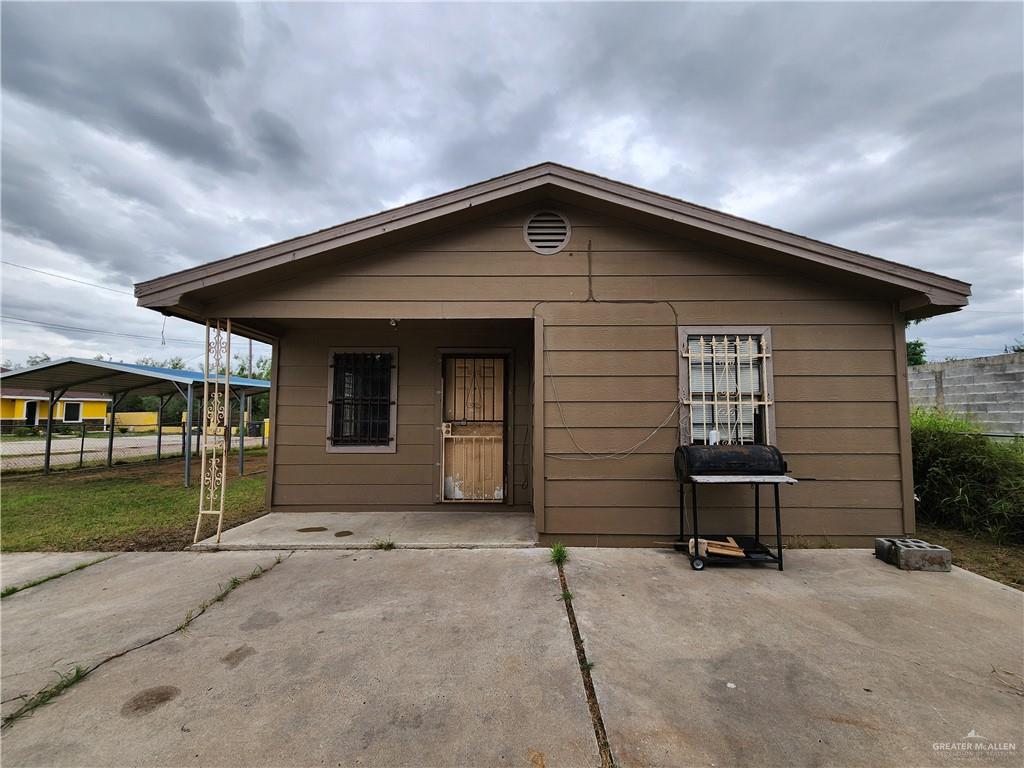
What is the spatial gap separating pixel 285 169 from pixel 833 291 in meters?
19.1

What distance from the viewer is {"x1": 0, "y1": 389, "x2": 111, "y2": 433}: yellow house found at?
2266cm

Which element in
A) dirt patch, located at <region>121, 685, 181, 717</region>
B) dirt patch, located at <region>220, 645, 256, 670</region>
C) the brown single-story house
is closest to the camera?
dirt patch, located at <region>121, 685, 181, 717</region>

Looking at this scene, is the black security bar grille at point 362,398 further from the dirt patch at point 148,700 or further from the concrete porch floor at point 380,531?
the dirt patch at point 148,700

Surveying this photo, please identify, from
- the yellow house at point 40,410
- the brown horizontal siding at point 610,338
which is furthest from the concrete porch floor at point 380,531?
the yellow house at point 40,410

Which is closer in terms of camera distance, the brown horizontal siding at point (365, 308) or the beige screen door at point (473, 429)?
the brown horizontal siding at point (365, 308)

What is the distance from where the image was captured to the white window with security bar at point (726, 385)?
3.85m

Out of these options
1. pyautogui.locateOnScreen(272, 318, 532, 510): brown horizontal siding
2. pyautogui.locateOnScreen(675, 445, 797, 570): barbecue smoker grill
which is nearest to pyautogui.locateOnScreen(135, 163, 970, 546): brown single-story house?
pyautogui.locateOnScreen(675, 445, 797, 570): barbecue smoker grill

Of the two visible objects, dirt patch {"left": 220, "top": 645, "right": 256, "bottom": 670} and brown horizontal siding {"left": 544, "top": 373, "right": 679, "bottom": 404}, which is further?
brown horizontal siding {"left": 544, "top": 373, "right": 679, "bottom": 404}

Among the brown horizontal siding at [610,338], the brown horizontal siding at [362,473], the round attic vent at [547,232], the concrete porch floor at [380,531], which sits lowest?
the concrete porch floor at [380,531]

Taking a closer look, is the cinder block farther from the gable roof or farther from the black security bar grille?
the black security bar grille

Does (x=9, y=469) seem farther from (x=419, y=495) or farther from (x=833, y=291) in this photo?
(x=833, y=291)

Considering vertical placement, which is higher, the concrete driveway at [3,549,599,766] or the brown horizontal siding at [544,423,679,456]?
the brown horizontal siding at [544,423,679,456]

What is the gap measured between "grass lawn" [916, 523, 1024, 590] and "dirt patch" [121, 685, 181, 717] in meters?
5.50

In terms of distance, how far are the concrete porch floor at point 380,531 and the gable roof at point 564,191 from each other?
2.39 meters
